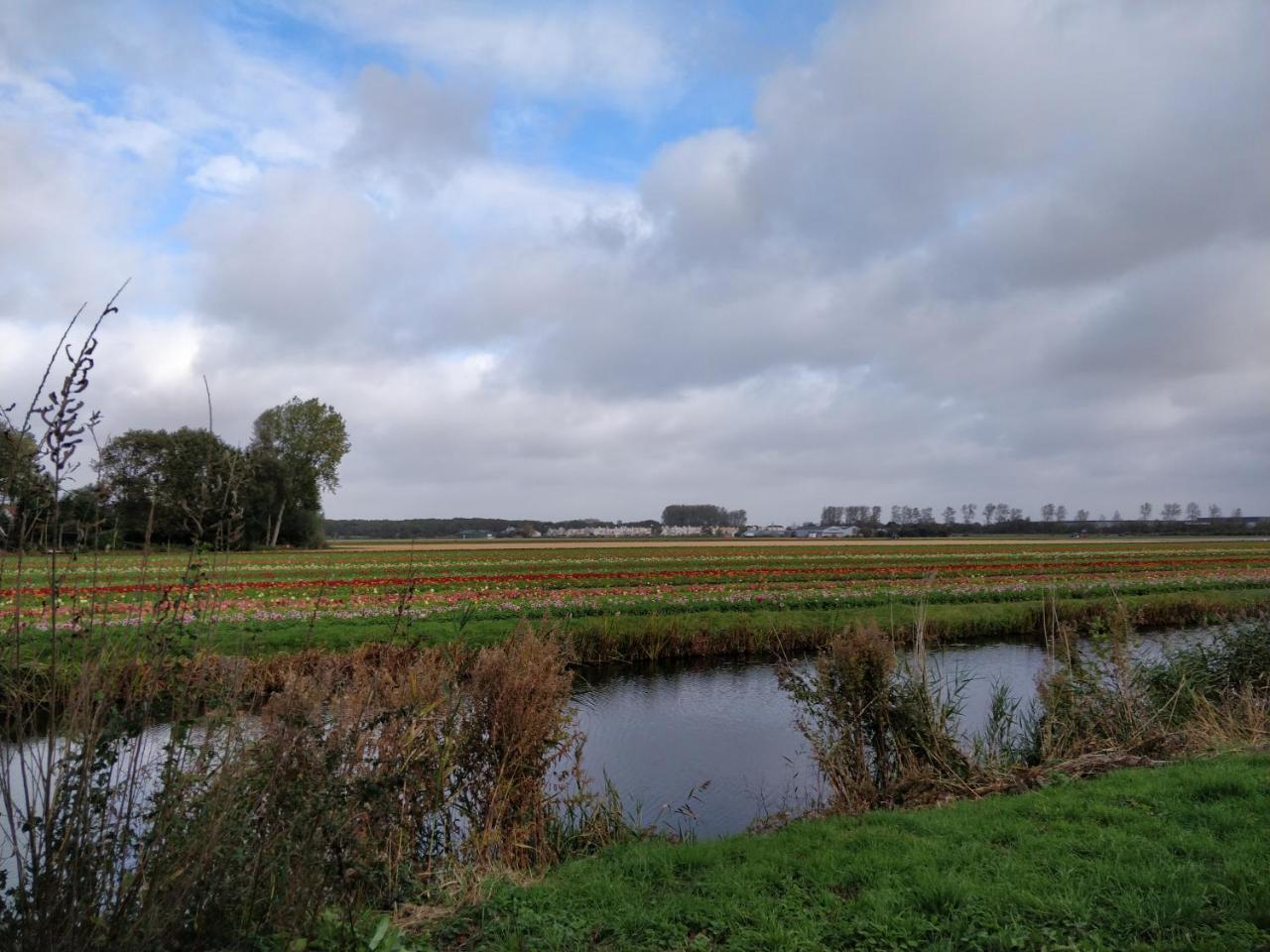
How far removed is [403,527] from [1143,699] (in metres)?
114

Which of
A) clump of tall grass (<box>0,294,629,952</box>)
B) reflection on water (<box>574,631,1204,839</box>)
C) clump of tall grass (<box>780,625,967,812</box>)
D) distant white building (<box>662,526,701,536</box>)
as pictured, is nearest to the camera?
clump of tall grass (<box>0,294,629,952</box>)

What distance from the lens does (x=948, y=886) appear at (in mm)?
4922

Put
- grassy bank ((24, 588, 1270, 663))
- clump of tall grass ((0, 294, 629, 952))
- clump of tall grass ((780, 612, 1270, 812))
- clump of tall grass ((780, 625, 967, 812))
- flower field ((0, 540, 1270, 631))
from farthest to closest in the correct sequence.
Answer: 1. flower field ((0, 540, 1270, 631))
2. grassy bank ((24, 588, 1270, 663))
3. clump of tall grass ((780, 625, 967, 812))
4. clump of tall grass ((780, 612, 1270, 812))
5. clump of tall grass ((0, 294, 629, 952))

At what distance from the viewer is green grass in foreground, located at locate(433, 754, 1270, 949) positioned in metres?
4.45

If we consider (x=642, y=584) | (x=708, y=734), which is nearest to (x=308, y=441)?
(x=642, y=584)

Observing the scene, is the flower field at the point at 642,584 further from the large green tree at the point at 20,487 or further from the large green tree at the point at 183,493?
the large green tree at the point at 20,487

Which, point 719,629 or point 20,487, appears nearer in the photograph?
point 20,487

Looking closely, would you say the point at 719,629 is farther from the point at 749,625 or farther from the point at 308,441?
the point at 308,441

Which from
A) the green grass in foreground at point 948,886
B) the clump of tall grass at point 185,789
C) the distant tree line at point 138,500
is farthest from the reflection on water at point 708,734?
the distant tree line at point 138,500

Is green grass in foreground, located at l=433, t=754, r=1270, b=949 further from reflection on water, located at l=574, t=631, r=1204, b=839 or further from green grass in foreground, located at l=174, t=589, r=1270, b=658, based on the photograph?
green grass in foreground, located at l=174, t=589, r=1270, b=658

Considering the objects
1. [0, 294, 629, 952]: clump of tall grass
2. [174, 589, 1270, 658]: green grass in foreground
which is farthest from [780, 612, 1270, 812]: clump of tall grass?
[0, 294, 629, 952]: clump of tall grass

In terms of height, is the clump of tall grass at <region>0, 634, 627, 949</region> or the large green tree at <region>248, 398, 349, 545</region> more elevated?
the large green tree at <region>248, 398, 349, 545</region>

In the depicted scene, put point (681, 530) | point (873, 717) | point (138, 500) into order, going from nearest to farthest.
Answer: point (138, 500)
point (873, 717)
point (681, 530)

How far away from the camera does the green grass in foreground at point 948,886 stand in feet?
14.6
